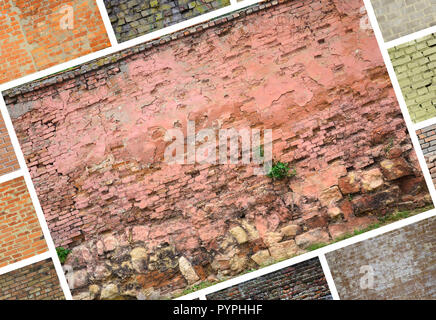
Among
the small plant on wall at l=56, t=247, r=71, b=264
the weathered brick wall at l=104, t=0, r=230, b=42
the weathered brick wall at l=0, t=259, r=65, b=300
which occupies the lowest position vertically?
the weathered brick wall at l=0, t=259, r=65, b=300

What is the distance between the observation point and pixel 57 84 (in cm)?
576

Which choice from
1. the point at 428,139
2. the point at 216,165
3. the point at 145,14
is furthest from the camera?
the point at 145,14

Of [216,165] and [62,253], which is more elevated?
[216,165]

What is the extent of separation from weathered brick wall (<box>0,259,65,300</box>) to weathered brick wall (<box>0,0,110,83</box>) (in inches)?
94.8

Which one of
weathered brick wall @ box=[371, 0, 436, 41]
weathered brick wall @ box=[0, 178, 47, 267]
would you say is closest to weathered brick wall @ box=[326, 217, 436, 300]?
weathered brick wall @ box=[371, 0, 436, 41]

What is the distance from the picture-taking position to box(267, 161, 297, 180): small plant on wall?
5.71m

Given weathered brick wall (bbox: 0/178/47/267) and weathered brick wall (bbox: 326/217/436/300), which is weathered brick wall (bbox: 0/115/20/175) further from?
weathered brick wall (bbox: 326/217/436/300)

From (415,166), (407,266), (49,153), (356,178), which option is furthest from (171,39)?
(407,266)

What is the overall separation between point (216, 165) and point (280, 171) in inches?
31.8

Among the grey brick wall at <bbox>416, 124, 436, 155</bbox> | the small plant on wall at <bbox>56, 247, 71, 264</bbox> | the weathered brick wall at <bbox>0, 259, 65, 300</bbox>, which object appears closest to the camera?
the grey brick wall at <bbox>416, 124, 436, 155</bbox>

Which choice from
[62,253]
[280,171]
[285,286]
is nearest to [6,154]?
[62,253]

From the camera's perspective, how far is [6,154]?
18.5ft

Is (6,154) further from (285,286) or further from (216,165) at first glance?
(285,286)

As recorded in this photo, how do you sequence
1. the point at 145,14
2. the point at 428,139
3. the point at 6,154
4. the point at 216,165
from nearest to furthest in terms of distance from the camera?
the point at 428,139 → the point at 6,154 → the point at 216,165 → the point at 145,14
